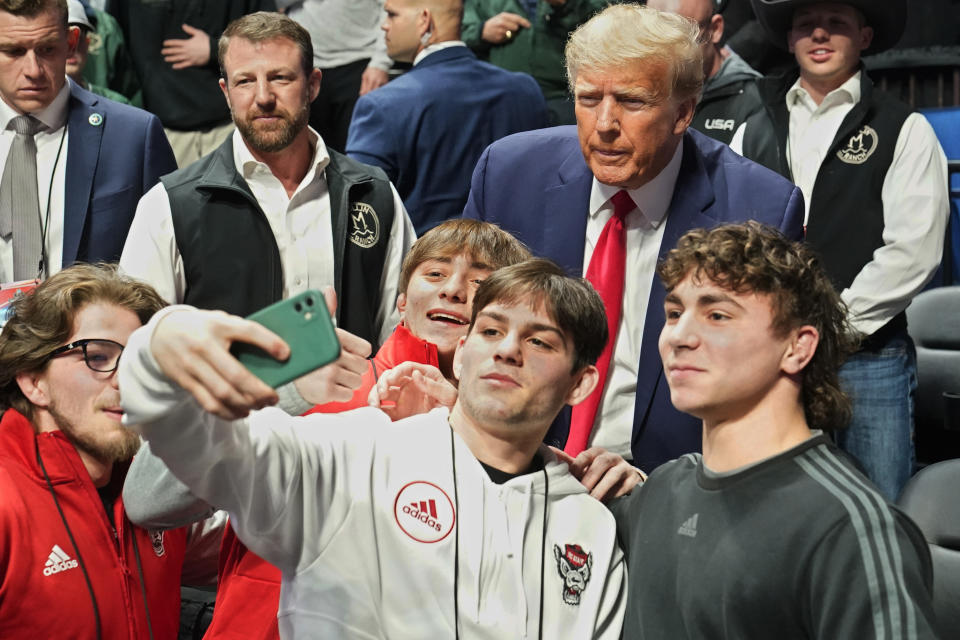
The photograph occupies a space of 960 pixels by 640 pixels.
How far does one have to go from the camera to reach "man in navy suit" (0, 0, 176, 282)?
4520 mm

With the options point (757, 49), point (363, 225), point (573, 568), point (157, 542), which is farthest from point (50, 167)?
point (757, 49)

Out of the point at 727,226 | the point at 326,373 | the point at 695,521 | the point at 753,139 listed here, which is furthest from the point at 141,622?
the point at 753,139

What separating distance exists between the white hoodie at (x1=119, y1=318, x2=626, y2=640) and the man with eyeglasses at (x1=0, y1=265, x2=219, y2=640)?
0.68 metres

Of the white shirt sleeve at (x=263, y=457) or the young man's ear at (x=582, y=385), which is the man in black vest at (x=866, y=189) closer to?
the young man's ear at (x=582, y=385)

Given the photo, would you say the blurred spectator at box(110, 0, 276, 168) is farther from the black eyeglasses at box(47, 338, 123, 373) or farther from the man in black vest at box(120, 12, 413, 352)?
the black eyeglasses at box(47, 338, 123, 373)

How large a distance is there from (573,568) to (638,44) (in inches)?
58.6

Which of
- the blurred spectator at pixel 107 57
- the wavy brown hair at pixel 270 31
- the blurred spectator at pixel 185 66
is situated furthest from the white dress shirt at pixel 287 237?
the blurred spectator at pixel 107 57

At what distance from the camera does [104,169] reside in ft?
15.1

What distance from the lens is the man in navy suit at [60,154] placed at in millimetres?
4520

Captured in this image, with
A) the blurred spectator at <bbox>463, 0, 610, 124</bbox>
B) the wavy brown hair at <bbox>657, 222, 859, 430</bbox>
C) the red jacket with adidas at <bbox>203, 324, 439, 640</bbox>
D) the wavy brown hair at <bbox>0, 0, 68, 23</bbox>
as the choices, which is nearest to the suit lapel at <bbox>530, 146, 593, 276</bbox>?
the wavy brown hair at <bbox>657, 222, 859, 430</bbox>

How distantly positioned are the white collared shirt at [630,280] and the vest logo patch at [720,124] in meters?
1.74

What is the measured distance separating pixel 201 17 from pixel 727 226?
4.19 m

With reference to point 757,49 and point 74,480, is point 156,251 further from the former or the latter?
point 757,49

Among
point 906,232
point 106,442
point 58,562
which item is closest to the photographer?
point 58,562
